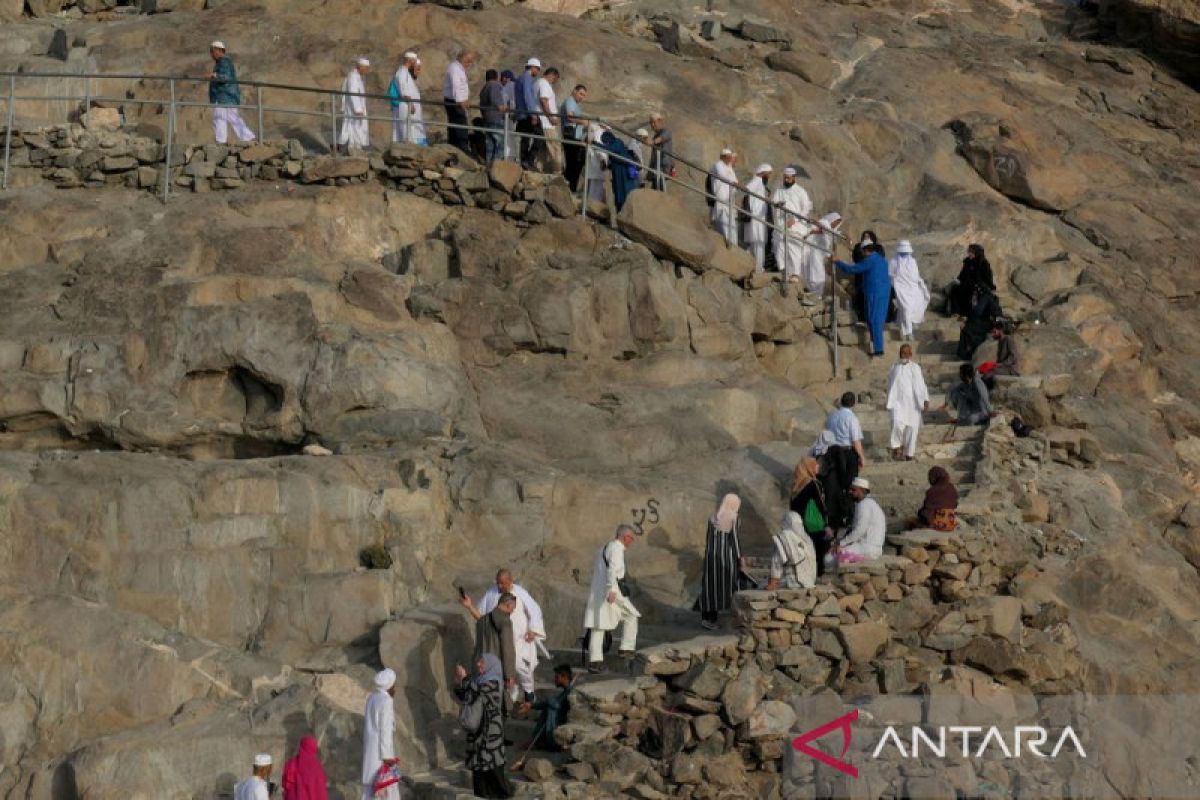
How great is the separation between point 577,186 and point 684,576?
21.0ft

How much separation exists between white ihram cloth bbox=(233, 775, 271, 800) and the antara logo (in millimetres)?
4696

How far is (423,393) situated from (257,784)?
5595mm

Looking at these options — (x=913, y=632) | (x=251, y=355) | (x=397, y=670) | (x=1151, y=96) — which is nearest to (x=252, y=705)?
(x=397, y=670)

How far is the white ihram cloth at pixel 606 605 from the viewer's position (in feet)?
59.2

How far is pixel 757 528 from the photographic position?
67.5 feet

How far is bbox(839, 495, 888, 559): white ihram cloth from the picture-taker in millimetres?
18938

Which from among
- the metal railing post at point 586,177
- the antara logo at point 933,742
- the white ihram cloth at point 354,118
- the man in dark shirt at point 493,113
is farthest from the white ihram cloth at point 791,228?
the antara logo at point 933,742

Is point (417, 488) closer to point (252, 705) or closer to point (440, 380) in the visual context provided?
point (440, 380)

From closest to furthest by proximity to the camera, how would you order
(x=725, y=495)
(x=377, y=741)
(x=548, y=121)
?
(x=377, y=741) → (x=725, y=495) → (x=548, y=121)

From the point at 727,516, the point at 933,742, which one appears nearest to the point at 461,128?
the point at 727,516

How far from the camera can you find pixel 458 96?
987 inches

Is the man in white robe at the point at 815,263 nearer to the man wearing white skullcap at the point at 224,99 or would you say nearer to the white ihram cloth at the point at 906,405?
the white ihram cloth at the point at 906,405

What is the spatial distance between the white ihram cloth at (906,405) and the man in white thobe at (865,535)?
264 centimetres

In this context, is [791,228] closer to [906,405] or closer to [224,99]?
[906,405]
